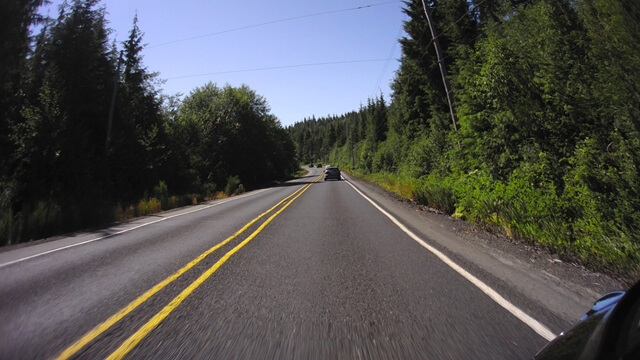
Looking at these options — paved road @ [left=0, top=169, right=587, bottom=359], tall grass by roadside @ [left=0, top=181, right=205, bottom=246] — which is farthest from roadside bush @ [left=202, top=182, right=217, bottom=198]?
paved road @ [left=0, top=169, right=587, bottom=359]

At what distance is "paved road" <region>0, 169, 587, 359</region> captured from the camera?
3.29 meters

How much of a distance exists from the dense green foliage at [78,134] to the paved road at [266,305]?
7.35m

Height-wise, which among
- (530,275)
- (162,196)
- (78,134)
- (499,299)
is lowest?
(530,275)

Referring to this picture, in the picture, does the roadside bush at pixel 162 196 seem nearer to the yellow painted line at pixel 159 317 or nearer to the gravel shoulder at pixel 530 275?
the yellow painted line at pixel 159 317

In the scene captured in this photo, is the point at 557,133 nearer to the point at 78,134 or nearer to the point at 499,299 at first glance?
the point at 499,299

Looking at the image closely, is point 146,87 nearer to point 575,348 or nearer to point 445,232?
point 445,232

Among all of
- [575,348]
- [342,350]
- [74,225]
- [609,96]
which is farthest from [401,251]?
[74,225]

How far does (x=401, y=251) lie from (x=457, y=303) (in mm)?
2887

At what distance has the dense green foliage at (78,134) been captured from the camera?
1497cm

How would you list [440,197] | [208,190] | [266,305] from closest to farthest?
1. [266,305]
2. [440,197]
3. [208,190]

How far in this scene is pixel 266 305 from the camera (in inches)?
172

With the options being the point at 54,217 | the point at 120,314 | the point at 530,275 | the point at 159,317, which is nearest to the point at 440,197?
the point at 530,275

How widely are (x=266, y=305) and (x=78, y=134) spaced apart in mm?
17925

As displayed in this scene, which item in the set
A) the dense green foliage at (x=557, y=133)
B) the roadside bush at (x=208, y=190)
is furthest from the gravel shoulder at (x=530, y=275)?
the roadside bush at (x=208, y=190)
